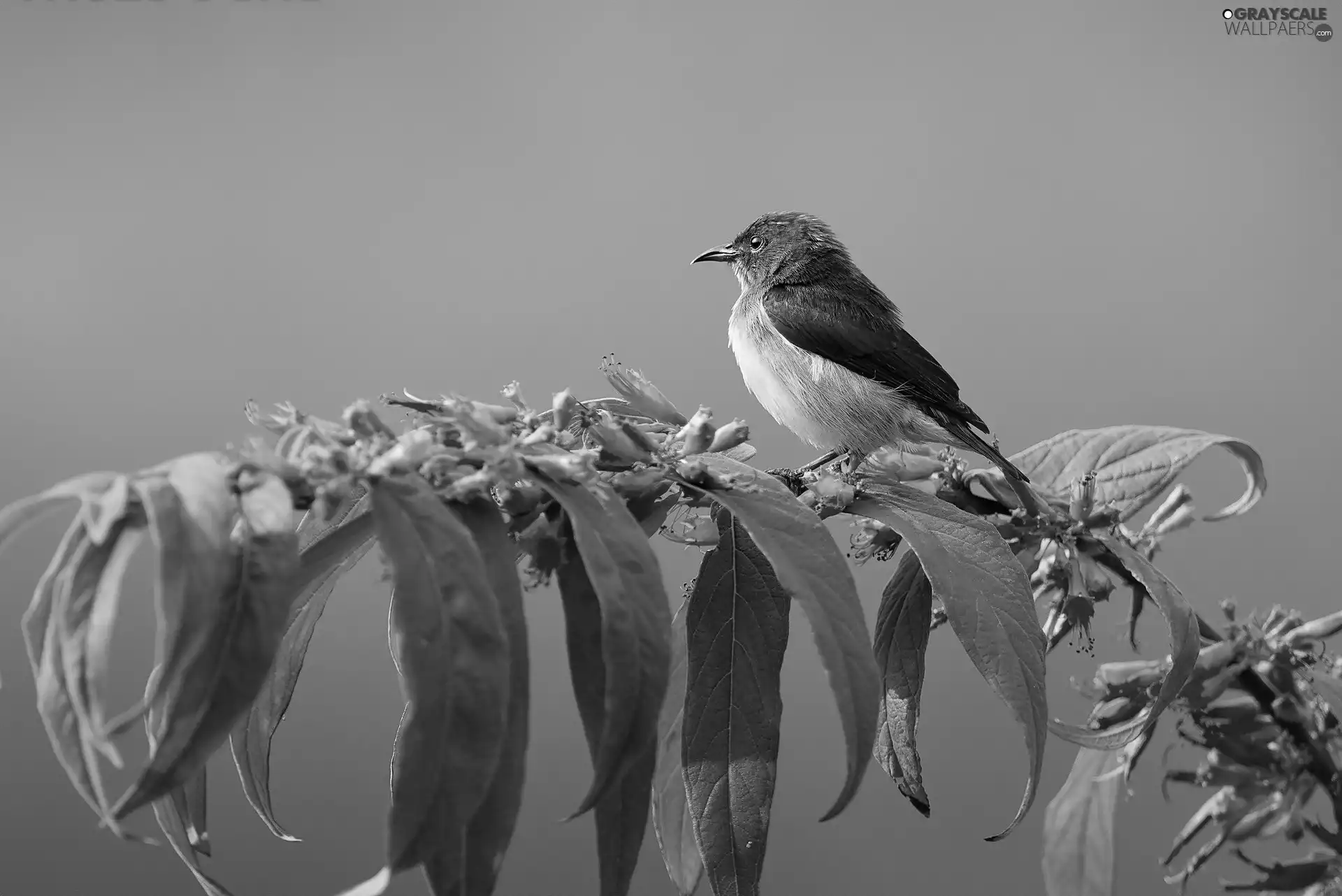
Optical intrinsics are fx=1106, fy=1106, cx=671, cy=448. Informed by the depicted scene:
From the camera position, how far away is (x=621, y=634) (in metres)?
0.80

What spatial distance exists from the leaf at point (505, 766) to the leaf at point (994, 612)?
44cm

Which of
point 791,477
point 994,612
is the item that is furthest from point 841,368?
point 994,612

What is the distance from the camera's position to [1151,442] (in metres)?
1.57

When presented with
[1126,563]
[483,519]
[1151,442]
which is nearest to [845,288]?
[1151,442]

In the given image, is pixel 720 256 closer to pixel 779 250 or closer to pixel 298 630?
pixel 779 250

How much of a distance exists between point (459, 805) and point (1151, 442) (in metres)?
1.20

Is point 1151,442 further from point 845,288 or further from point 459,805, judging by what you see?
point 845,288

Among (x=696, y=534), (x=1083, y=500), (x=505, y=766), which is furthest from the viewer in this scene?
(x=1083, y=500)

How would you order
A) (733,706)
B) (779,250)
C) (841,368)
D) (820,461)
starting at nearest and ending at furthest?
(733,706) < (820,461) < (841,368) < (779,250)

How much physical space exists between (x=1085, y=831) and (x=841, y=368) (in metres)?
1.90

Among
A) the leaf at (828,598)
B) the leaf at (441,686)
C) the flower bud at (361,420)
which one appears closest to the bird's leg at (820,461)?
the leaf at (828,598)

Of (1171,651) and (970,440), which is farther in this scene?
(970,440)

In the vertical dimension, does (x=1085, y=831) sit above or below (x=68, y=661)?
below

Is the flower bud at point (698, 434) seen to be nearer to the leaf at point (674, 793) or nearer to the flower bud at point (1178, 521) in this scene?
the leaf at point (674, 793)
